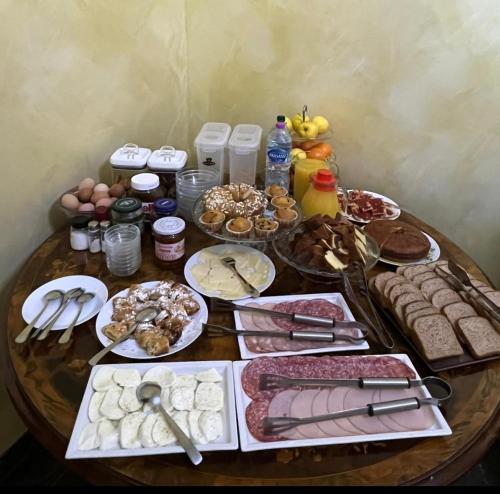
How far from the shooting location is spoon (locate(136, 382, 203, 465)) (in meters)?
0.78

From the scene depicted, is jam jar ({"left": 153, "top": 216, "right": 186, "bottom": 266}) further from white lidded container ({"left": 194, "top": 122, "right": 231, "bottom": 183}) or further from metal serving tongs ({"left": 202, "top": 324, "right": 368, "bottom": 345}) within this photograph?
white lidded container ({"left": 194, "top": 122, "right": 231, "bottom": 183})

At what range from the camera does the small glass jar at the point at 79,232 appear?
4.40 feet

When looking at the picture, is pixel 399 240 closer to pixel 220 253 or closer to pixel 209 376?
pixel 220 253

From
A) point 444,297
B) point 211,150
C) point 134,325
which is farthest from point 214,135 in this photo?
point 444,297

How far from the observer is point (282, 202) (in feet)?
4.81

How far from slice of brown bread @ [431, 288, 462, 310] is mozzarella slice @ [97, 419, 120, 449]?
0.87 metres

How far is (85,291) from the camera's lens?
3.89 ft

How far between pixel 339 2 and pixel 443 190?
878 mm

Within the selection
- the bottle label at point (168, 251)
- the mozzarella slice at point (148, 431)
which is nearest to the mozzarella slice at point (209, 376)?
the mozzarella slice at point (148, 431)

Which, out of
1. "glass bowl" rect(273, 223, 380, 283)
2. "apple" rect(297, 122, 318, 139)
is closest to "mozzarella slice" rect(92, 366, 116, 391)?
"glass bowl" rect(273, 223, 380, 283)

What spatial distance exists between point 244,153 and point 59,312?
938 millimetres

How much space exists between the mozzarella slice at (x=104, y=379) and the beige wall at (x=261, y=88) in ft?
2.08

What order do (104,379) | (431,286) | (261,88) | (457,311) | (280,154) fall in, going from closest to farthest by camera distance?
(104,379) < (457,311) < (431,286) < (280,154) < (261,88)

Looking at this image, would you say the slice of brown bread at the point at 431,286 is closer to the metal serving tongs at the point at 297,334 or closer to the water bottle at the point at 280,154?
the metal serving tongs at the point at 297,334
